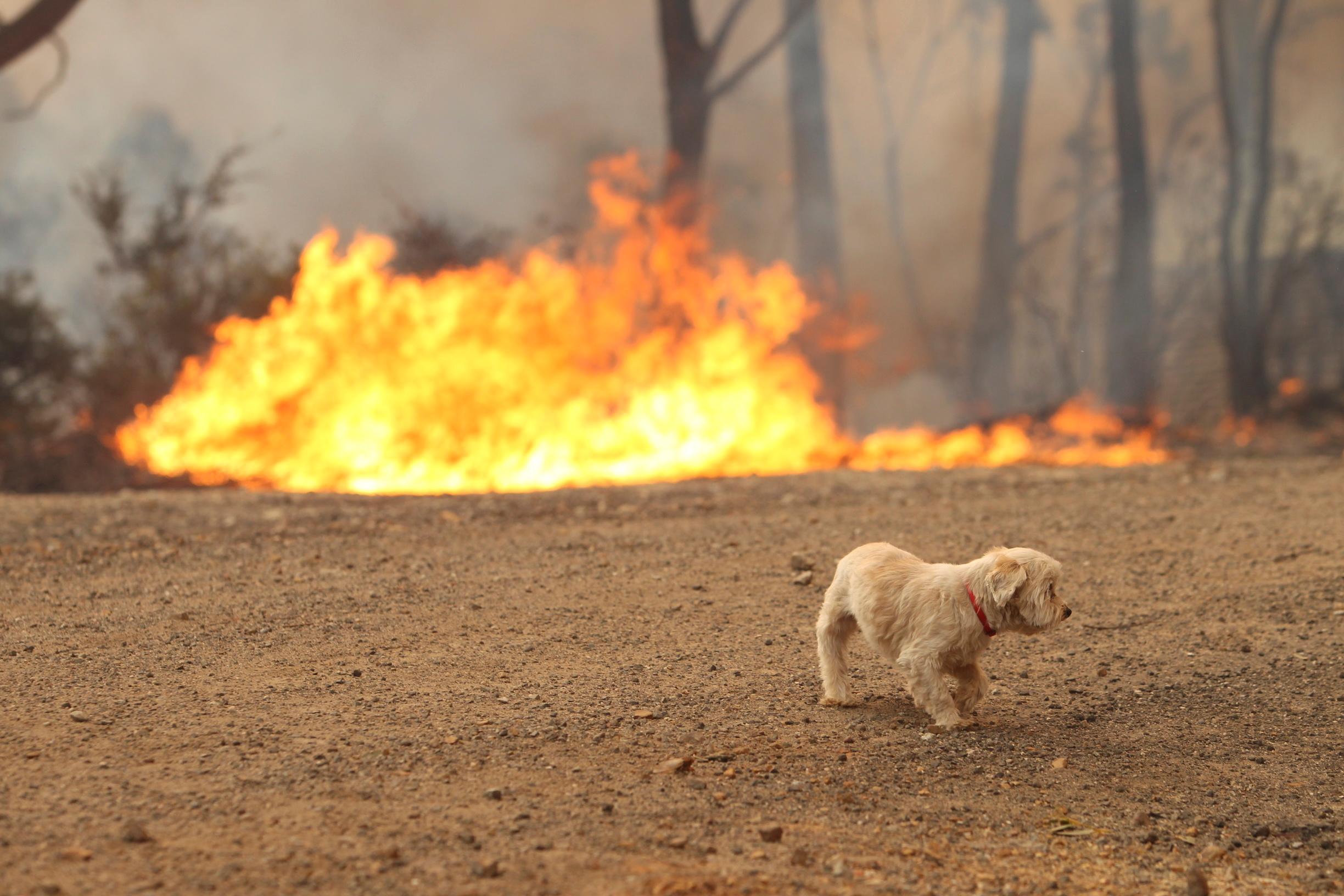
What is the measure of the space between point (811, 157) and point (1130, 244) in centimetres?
495

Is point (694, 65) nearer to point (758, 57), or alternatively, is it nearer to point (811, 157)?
point (758, 57)

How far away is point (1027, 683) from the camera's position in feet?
18.6

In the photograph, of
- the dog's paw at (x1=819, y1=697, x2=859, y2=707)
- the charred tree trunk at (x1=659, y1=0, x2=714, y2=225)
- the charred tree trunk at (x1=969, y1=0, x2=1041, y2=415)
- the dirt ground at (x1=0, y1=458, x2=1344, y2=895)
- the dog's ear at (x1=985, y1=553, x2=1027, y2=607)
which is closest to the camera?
the dirt ground at (x1=0, y1=458, x2=1344, y2=895)

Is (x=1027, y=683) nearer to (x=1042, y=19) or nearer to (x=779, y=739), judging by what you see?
(x=779, y=739)

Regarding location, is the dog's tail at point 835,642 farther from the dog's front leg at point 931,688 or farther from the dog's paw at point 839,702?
the dog's front leg at point 931,688

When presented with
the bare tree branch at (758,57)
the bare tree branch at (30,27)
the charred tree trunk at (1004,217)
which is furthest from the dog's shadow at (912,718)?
the bare tree branch at (30,27)

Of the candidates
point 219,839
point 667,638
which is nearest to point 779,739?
point 667,638

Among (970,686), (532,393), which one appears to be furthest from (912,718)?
(532,393)

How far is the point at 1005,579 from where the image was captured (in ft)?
14.6

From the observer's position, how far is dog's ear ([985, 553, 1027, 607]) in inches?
174

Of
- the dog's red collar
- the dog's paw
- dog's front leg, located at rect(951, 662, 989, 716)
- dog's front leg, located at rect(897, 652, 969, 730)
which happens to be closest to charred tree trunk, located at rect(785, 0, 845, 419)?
the dog's paw

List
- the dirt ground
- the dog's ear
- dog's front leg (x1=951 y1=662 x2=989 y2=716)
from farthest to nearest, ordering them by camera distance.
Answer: dog's front leg (x1=951 y1=662 x2=989 y2=716) < the dog's ear < the dirt ground

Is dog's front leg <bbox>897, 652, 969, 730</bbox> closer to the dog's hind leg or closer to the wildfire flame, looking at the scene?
the dog's hind leg

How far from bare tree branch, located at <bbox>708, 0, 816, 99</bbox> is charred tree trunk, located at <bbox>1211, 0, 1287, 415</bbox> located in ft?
19.9
